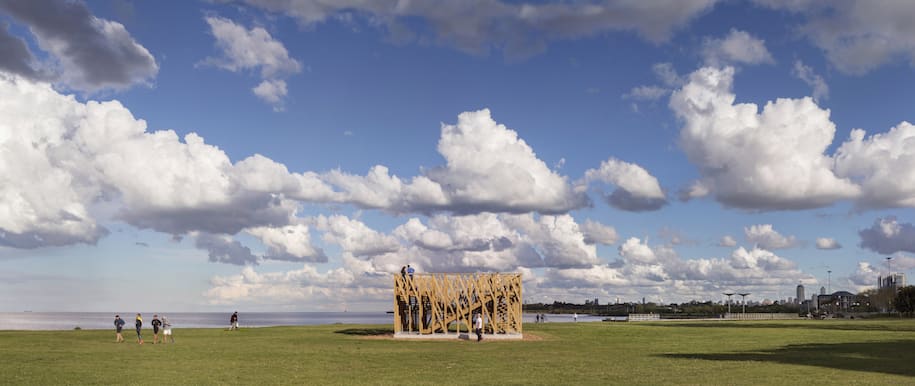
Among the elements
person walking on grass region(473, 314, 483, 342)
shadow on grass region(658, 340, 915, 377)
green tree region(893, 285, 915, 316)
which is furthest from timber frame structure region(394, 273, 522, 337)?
green tree region(893, 285, 915, 316)

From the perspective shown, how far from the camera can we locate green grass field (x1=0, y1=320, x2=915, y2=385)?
86.7 feet

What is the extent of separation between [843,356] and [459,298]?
26.1 meters

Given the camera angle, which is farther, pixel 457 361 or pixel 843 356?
pixel 843 356

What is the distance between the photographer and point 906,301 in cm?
13662

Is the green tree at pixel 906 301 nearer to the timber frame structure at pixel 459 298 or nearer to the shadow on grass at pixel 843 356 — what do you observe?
the shadow on grass at pixel 843 356

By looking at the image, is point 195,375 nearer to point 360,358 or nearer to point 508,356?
point 360,358

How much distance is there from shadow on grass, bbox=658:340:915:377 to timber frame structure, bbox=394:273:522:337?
18.4m

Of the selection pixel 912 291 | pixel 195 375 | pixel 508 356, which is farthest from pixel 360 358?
pixel 912 291

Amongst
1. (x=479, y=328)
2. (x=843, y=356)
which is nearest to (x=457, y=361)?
(x=479, y=328)

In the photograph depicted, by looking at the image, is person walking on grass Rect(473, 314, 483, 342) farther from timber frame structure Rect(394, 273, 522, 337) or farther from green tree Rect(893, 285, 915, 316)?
green tree Rect(893, 285, 915, 316)

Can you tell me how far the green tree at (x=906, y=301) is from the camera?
5330 inches

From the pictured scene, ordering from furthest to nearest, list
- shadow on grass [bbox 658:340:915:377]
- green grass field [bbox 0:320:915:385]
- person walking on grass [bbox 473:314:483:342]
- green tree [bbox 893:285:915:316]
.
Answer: green tree [bbox 893:285:915:316]
person walking on grass [bbox 473:314:483:342]
shadow on grass [bbox 658:340:915:377]
green grass field [bbox 0:320:915:385]

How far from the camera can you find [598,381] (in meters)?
25.7

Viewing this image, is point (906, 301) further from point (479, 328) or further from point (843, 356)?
point (843, 356)
